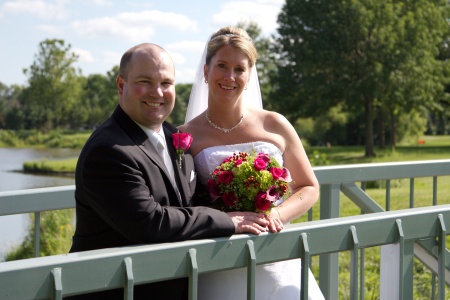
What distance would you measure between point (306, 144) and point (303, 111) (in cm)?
953

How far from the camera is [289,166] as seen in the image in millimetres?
3693

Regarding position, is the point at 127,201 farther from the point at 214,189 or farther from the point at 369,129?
the point at 369,129

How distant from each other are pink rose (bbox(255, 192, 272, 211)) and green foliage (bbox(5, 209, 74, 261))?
8.77 metres

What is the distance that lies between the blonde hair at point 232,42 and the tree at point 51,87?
33856mm

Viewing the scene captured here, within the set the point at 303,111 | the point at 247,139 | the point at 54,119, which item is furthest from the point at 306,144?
the point at 247,139

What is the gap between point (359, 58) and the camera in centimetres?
3988

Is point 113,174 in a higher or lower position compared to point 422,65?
lower

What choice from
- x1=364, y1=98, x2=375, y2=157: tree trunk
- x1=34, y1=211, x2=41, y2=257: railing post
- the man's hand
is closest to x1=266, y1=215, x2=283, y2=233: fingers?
the man's hand

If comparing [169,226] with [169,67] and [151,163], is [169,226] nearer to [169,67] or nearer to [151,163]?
[151,163]

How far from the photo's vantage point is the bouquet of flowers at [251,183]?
2875 mm

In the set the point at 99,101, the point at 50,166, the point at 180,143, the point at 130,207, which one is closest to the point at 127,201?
the point at 130,207

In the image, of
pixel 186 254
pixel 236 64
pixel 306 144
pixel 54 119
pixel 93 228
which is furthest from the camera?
pixel 306 144

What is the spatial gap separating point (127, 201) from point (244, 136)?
4.73 feet

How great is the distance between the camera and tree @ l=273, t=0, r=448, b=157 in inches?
1535
